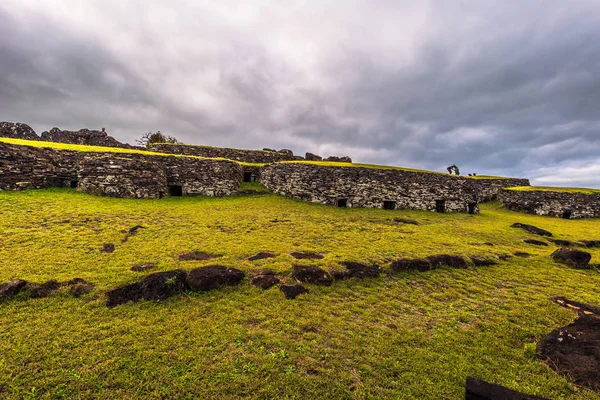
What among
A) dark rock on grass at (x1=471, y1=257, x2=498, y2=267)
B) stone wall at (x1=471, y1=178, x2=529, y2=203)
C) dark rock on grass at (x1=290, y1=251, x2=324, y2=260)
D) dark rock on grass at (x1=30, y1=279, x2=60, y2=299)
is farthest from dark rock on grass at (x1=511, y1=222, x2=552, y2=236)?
dark rock on grass at (x1=30, y1=279, x2=60, y2=299)

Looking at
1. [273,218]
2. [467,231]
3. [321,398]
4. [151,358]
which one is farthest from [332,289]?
[467,231]

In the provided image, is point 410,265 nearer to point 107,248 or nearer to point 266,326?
point 266,326

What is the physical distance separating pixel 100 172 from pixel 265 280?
18.9 metres

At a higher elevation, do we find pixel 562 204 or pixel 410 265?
pixel 562 204

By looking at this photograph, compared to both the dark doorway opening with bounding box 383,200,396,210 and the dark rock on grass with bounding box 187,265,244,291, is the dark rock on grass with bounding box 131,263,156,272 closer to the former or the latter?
the dark rock on grass with bounding box 187,265,244,291

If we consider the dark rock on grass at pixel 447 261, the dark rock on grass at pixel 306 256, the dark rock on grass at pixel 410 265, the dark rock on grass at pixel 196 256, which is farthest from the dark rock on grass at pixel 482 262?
the dark rock on grass at pixel 196 256

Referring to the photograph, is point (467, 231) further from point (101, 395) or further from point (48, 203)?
point (48, 203)

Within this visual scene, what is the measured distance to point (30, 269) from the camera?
8.27 meters

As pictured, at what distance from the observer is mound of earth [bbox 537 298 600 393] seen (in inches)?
203

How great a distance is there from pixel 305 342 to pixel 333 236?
30.4 feet

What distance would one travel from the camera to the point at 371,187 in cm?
2552

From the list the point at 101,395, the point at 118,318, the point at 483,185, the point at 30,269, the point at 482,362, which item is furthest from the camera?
the point at 483,185

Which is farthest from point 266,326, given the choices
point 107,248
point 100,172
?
point 100,172

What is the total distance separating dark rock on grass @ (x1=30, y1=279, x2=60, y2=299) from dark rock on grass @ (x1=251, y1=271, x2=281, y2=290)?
6.08 metres
